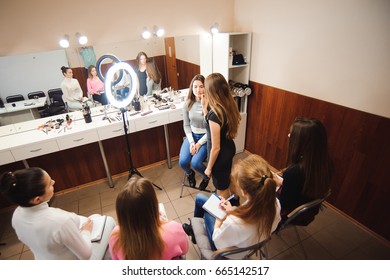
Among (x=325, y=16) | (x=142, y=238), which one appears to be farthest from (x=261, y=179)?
(x=325, y=16)

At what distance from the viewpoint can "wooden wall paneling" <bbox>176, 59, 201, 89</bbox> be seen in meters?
3.22

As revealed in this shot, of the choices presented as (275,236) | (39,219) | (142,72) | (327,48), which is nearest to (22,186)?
(39,219)

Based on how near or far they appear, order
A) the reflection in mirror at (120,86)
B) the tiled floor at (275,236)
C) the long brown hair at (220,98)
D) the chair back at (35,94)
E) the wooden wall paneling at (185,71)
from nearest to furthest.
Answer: the long brown hair at (220,98) → the tiled floor at (275,236) → the reflection in mirror at (120,86) → the chair back at (35,94) → the wooden wall paneling at (185,71)

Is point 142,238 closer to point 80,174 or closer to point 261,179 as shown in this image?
point 261,179

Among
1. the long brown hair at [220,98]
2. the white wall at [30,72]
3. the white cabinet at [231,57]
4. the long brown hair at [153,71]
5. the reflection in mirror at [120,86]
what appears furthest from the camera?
the long brown hair at [153,71]

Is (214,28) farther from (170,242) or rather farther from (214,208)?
(170,242)

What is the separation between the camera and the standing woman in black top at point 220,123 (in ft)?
6.14

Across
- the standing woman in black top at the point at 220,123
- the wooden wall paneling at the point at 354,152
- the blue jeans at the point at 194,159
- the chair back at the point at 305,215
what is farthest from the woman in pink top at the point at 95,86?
the chair back at the point at 305,215

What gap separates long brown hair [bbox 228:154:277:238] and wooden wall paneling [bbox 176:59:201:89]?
2.33 metres

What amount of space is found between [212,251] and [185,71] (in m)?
2.56

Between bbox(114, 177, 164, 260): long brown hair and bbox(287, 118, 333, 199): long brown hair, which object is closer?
bbox(114, 177, 164, 260): long brown hair

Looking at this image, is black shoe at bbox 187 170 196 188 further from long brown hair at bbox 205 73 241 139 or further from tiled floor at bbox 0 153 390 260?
long brown hair at bbox 205 73 241 139

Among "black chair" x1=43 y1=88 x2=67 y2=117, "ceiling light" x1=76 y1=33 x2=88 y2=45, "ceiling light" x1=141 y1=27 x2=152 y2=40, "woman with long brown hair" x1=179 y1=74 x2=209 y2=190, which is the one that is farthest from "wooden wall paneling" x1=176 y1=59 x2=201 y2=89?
"black chair" x1=43 y1=88 x2=67 y2=117

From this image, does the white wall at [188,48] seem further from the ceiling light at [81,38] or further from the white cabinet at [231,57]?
the ceiling light at [81,38]
